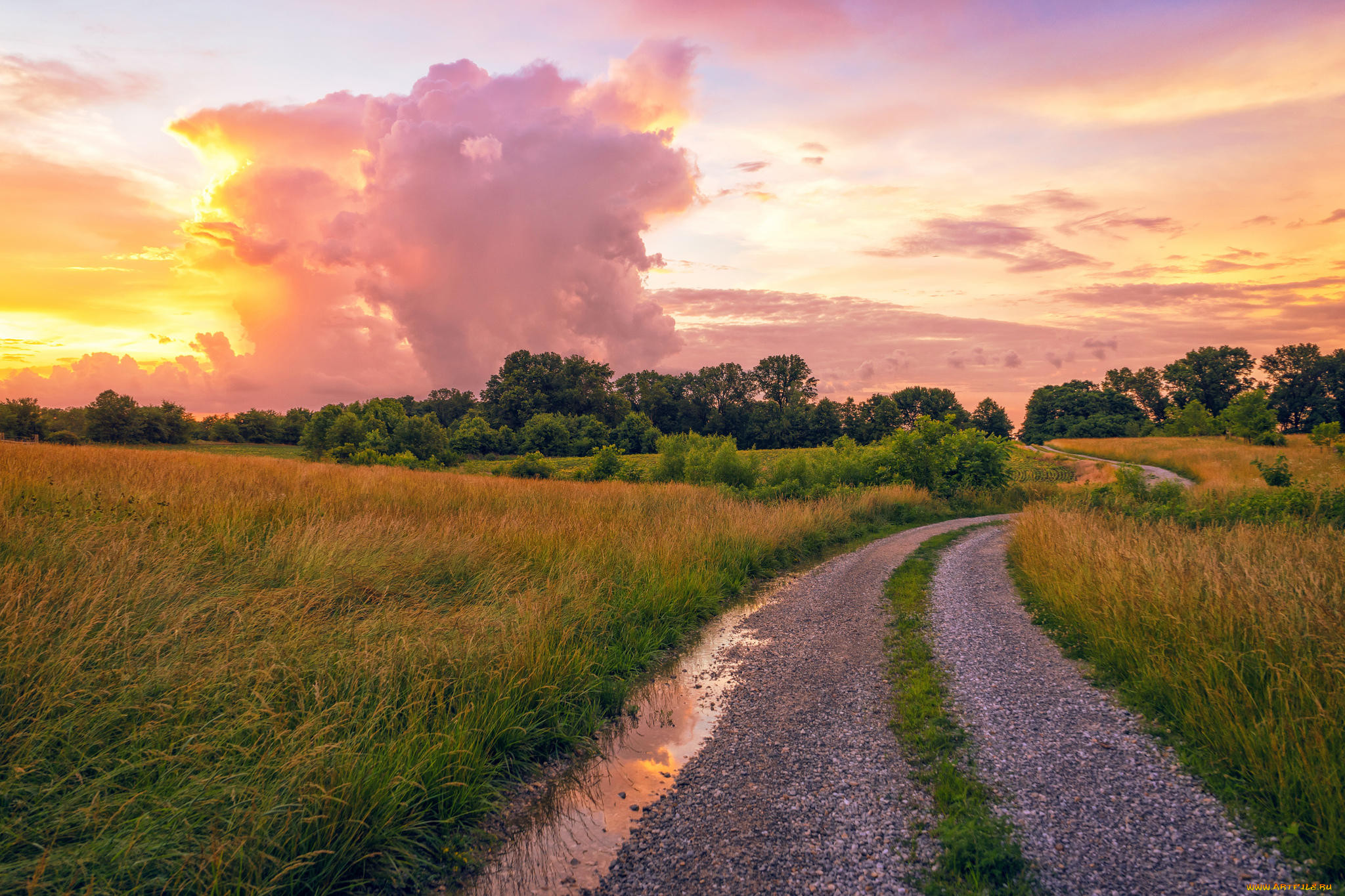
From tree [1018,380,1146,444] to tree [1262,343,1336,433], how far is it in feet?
57.7

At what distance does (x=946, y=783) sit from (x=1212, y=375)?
430 ft

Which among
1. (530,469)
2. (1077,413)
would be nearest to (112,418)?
(530,469)

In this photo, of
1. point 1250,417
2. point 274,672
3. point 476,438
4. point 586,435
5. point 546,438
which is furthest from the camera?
point 586,435

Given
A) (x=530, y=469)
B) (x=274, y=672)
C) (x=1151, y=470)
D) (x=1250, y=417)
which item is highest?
(x=1250, y=417)

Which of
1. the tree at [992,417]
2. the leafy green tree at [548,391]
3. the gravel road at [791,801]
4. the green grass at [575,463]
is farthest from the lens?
the tree at [992,417]

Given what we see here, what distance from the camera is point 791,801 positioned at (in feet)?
15.3

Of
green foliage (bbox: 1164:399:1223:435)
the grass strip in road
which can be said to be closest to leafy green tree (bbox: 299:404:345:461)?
the grass strip in road

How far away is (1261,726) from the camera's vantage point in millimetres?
4605

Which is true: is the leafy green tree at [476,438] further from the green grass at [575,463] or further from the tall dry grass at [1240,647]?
the tall dry grass at [1240,647]

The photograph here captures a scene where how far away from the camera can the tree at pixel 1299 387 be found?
8550 cm

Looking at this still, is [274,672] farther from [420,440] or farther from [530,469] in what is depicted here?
[420,440]

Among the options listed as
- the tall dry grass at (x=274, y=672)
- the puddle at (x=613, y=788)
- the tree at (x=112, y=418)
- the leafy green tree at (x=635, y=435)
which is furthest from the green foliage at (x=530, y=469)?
the tree at (x=112, y=418)

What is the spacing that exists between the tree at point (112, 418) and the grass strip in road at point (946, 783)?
7345cm

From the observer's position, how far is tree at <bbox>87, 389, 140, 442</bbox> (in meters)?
53.7
